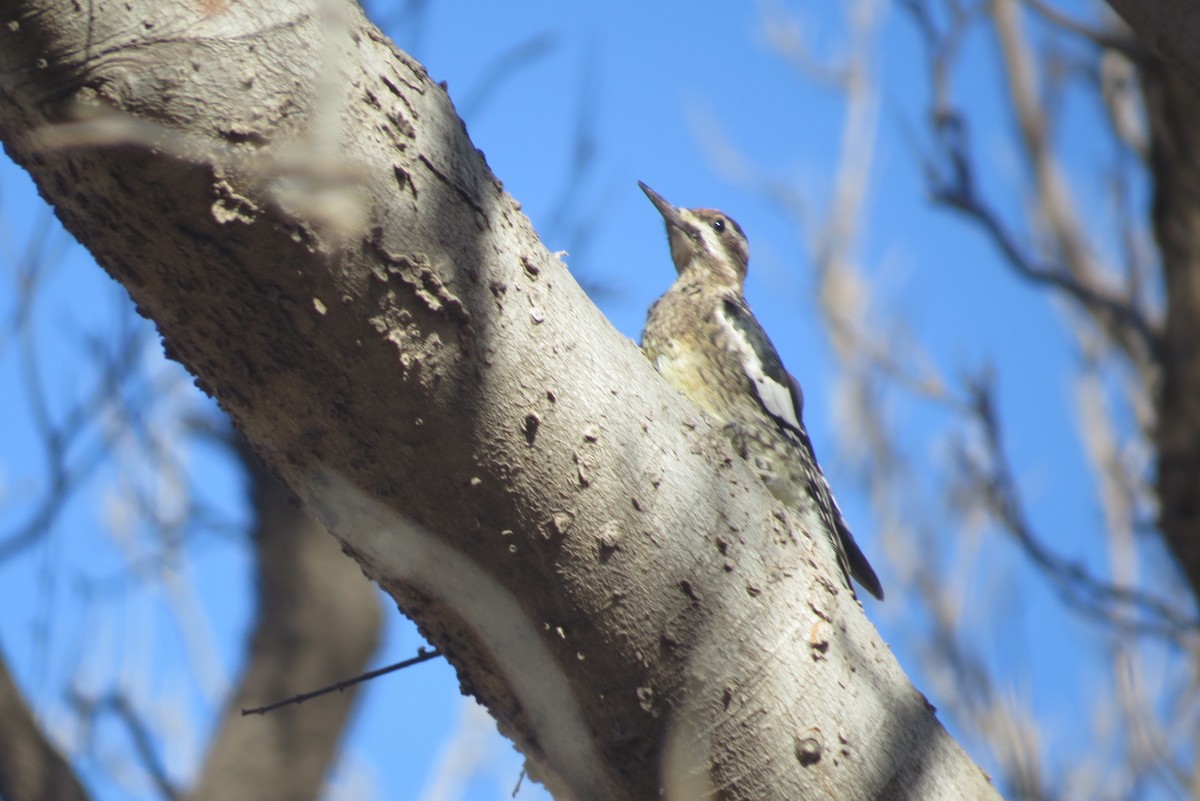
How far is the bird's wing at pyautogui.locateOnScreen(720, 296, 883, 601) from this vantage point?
327cm

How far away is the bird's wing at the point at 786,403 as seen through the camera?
10.7 feet

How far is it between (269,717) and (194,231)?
3.37 metres

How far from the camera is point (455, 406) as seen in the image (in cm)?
149

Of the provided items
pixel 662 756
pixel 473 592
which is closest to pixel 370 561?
pixel 473 592

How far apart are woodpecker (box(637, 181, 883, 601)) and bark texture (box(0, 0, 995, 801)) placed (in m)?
1.16

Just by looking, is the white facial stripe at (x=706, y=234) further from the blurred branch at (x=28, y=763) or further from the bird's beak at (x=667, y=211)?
the blurred branch at (x=28, y=763)

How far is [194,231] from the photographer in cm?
135

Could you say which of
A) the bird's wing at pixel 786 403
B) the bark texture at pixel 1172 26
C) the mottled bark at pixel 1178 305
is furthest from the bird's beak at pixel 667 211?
the bark texture at pixel 1172 26

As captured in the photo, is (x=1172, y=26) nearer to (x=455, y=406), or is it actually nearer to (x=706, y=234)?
(x=455, y=406)

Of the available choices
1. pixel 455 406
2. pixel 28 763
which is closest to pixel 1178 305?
pixel 455 406

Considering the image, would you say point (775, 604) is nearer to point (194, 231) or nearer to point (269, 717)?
point (194, 231)

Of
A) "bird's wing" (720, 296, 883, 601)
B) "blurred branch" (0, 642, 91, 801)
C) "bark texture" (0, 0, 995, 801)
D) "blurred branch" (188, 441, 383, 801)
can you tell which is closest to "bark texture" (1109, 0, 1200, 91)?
"bark texture" (0, 0, 995, 801)

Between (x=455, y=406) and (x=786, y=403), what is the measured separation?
2.24 metres

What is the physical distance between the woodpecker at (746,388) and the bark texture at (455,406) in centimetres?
116
